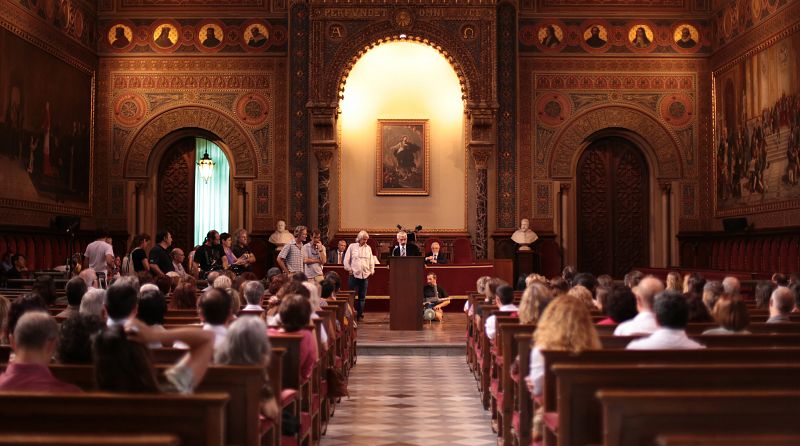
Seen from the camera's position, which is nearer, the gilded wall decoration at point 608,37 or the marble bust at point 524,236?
the marble bust at point 524,236

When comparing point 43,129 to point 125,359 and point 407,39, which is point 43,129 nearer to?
point 407,39

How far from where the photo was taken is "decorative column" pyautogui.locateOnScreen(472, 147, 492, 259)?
2134 centimetres

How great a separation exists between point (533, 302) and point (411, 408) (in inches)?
97.2

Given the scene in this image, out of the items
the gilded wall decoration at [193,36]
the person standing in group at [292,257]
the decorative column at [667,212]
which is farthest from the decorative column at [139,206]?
the decorative column at [667,212]

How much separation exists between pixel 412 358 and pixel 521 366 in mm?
6698

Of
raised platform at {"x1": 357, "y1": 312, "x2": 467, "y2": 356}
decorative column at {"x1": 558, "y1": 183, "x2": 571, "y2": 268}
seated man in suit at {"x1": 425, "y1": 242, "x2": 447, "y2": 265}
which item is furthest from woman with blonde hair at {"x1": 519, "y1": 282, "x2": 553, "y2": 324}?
decorative column at {"x1": 558, "y1": 183, "x2": 571, "y2": 268}

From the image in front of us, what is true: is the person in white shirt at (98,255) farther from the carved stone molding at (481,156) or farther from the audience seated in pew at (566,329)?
the audience seated in pew at (566,329)

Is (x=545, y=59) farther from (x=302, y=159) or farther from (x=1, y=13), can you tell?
(x=1, y=13)

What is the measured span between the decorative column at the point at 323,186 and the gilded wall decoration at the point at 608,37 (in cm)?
580

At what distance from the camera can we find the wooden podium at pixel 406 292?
15164 millimetres

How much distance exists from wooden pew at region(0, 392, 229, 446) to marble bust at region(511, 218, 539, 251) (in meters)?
17.5

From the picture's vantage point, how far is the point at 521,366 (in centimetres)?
648

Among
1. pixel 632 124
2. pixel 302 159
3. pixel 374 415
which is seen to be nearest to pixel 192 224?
pixel 302 159

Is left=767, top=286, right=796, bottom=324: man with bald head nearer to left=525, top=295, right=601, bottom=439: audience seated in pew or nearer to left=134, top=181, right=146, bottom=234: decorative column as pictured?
left=525, top=295, right=601, bottom=439: audience seated in pew
